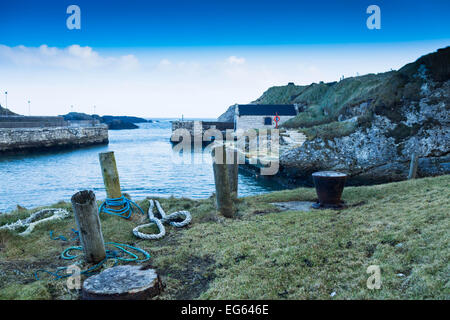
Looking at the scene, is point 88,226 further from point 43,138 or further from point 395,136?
point 43,138

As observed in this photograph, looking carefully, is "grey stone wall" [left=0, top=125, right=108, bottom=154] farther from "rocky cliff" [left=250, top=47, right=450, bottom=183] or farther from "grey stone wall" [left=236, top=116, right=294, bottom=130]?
"rocky cliff" [left=250, top=47, right=450, bottom=183]

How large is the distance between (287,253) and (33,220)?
7834 millimetres

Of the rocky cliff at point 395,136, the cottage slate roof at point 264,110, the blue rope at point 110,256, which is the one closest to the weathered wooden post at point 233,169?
the blue rope at point 110,256

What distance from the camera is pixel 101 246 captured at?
19.9ft

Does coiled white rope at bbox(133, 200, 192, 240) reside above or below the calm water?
above

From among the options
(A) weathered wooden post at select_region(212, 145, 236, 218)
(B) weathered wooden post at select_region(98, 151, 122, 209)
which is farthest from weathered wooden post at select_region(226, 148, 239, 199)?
(B) weathered wooden post at select_region(98, 151, 122, 209)

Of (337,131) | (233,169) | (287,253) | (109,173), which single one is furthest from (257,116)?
(287,253)

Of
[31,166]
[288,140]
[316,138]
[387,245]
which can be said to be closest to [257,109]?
[288,140]

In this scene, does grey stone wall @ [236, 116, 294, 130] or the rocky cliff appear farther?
Result: grey stone wall @ [236, 116, 294, 130]

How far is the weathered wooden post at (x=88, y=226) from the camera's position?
587 centimetres

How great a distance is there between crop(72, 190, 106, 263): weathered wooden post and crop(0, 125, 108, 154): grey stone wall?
51.9m

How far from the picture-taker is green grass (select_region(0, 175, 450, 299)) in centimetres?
446
